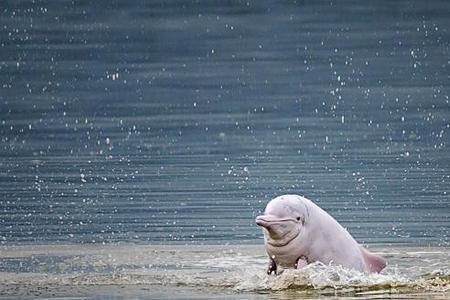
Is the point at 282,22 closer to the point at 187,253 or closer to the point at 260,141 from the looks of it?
the point at 260,141

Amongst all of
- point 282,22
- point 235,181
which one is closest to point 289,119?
point 235,181

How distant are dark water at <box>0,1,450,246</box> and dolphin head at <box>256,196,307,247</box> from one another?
278cm

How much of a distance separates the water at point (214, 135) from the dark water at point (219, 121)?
1.9 inches

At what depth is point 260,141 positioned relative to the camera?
31.2 meters

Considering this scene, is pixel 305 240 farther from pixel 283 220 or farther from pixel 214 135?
pixel 214 135

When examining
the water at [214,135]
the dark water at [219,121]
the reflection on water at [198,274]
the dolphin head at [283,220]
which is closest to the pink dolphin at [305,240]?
the dolphin head at [283,220]

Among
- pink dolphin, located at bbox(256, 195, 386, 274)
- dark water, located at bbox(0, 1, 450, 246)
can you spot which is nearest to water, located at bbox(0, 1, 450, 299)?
dark water, located at bbox(0, 1, 450, 246)

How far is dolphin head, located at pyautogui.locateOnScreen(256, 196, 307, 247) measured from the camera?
16.9 m

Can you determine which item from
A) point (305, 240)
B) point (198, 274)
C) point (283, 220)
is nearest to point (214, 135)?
point (198, 274)

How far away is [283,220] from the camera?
1688cm

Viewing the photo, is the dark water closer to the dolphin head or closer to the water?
the water

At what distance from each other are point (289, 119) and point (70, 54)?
20584 mm

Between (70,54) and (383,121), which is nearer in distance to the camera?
(383,121)

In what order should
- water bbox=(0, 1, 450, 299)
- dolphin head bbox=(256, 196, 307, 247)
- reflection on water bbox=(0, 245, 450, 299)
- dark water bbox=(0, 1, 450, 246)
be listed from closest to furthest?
1. reflection on water bbox=(0, 245, 450, 299)
2. dolphin head bbox=(256, 196, 307, 247)
3. water bbox=(0, 1, 450, 299)
4. dark water bbox=(0, 1, 450, 246)
